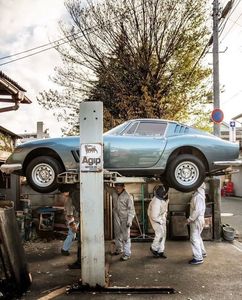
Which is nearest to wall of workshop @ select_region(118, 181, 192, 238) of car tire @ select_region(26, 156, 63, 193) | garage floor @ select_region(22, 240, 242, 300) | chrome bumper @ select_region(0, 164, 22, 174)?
garage floor @ select_region(22, 240, 242, 300)

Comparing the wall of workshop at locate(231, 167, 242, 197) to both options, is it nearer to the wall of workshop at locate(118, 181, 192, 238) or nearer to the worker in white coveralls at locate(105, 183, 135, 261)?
the wall of workshop at locate(118, 181, 192, 238)

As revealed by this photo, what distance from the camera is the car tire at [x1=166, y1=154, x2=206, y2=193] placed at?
6.82m

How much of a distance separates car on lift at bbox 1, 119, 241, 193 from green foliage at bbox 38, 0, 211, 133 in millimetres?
10325

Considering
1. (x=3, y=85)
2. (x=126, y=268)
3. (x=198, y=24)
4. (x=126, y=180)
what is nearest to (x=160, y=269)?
(x=126, y=268)

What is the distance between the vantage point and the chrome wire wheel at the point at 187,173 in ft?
22.4

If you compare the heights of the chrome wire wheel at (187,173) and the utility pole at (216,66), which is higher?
the utility pole at (216,66)

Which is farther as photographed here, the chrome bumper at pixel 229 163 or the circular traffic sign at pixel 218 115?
the circular traffic sign at pixel 218 115

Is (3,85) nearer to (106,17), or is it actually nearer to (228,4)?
(228,4)

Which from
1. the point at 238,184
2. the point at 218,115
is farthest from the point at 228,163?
the point at 238,184

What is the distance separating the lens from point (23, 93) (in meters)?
11.1

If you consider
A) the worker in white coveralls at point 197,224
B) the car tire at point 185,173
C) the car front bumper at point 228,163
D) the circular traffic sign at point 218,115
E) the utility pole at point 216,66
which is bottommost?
the worker in white coveralls at point 197,224

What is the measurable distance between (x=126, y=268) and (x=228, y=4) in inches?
362

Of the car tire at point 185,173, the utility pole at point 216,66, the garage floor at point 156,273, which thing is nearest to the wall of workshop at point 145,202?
the garage floor at point 156,273

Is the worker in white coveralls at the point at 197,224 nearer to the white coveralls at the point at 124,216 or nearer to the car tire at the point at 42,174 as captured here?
the white coveralls at the point at 124,216
